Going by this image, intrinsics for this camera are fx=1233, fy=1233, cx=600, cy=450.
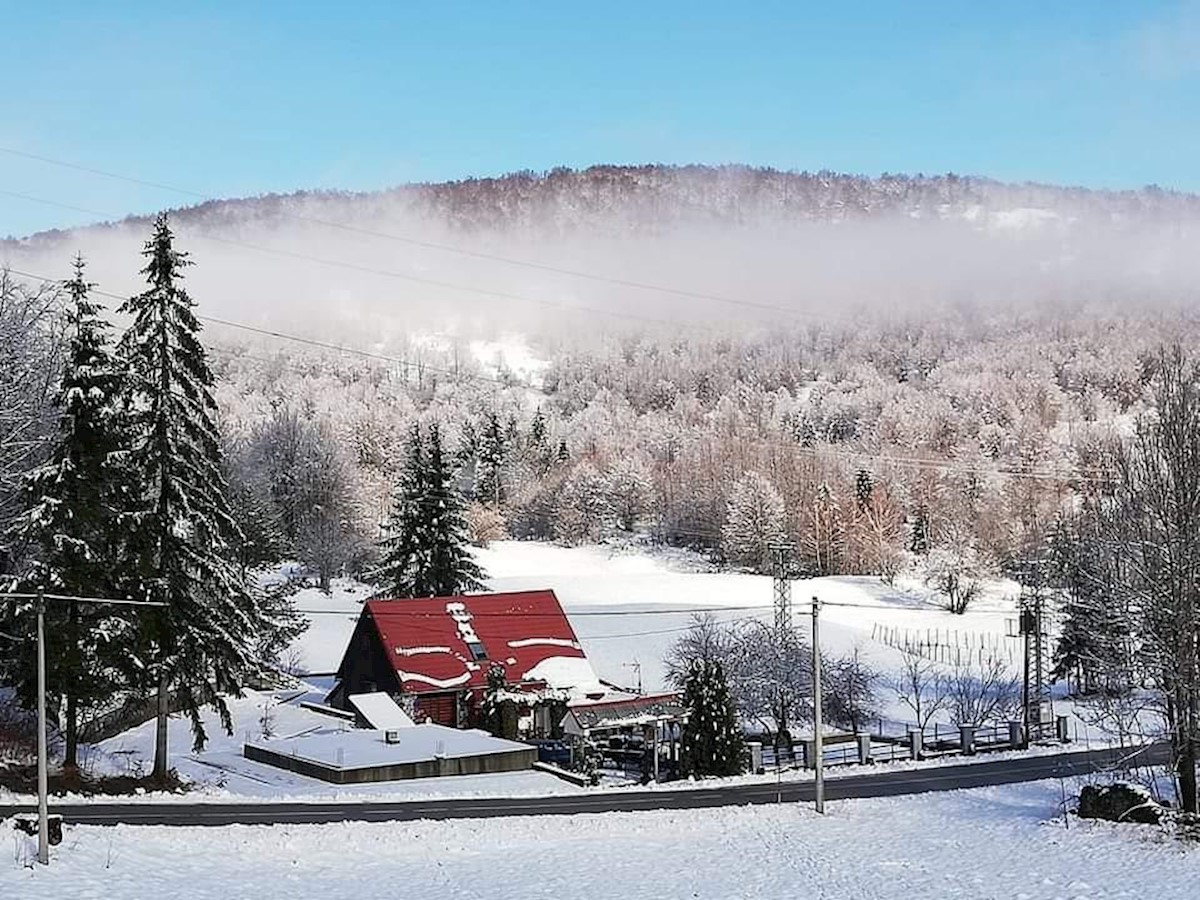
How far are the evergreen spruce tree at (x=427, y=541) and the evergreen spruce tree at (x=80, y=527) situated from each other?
111ft

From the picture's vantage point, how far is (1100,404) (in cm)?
19475

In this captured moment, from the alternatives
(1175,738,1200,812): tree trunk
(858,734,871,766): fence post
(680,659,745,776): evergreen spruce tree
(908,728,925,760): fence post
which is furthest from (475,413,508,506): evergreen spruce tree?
(1175,738,1200,812): tree trunk

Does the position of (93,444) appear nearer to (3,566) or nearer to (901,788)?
(3,566)

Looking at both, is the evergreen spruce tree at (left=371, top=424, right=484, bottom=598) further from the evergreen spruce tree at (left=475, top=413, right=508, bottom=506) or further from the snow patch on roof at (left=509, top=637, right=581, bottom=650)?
the evergreen spruce tree at (left=475, top=413, right=508, bottom=506)

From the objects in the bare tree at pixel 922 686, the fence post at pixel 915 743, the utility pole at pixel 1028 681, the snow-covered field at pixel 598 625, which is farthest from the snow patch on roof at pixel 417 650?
the utility pole at pixel 1028 681

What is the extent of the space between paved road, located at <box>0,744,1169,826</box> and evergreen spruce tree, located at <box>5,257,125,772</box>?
11.6ft

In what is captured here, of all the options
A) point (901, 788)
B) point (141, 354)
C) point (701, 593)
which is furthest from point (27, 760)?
point (701, 593)

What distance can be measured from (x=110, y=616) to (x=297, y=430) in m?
75.2

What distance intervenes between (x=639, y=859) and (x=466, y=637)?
30.5 m

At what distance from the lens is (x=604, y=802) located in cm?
3453

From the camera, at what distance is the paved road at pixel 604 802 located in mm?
29188

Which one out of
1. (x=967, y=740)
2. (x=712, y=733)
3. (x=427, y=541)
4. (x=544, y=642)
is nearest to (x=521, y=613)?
(x=544, y=642)

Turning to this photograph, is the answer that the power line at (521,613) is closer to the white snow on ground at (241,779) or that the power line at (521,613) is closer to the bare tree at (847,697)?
the white snow on ground at (241,779)

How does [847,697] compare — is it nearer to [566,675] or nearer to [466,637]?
[566,675]
